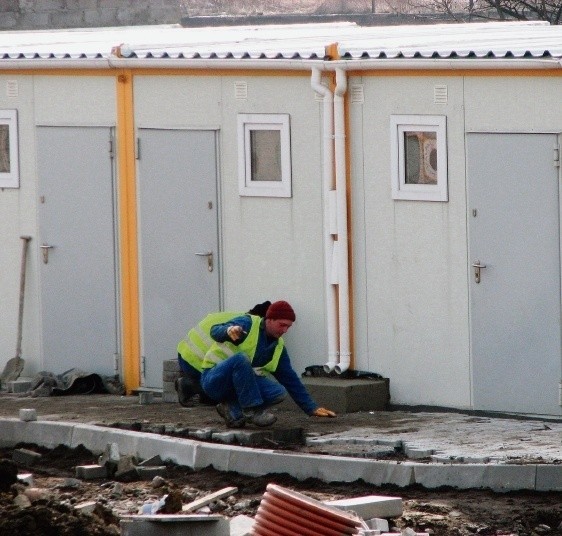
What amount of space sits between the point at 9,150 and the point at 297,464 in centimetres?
639

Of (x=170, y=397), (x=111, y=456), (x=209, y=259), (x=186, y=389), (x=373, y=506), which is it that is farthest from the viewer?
(x=209, y=259)

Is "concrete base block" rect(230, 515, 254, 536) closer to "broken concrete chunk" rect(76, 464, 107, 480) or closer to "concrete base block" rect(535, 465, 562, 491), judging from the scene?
"concrete base block" rect(535, 465, 562, 491)

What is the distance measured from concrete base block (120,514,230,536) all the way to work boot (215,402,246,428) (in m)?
3.64

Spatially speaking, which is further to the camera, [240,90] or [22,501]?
[240,90]

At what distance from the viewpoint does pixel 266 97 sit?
48.2 feet

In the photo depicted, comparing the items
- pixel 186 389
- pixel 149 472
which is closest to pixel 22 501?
pixel 149 472

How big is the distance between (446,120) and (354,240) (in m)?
1.39

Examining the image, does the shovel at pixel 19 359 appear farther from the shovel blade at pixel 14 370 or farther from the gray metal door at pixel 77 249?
the gray metal door at pixel 77 249

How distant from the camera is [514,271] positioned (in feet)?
43.6

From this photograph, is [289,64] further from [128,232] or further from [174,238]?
[128,232]

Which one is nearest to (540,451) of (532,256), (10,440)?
(532,256)

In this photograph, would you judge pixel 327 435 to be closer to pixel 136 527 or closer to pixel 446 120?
pixel 446 120

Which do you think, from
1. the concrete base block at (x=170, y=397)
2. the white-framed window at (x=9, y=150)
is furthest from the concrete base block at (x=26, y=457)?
the white-framed window at (x=9, y=150)

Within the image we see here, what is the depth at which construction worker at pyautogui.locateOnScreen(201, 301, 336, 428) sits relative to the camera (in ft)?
42.1
